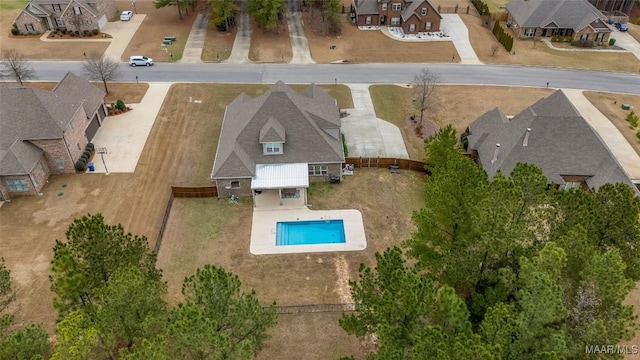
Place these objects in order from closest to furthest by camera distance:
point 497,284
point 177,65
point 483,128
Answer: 1. point 497,284
2. point 483,128
3. point 177,65

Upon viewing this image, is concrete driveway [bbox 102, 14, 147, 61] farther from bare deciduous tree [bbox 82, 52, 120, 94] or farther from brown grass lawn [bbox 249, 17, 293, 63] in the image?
brown grass lawn [bbox 249, 17, 293, 63]

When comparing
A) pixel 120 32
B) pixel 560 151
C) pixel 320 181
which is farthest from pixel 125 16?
pixel 560 151

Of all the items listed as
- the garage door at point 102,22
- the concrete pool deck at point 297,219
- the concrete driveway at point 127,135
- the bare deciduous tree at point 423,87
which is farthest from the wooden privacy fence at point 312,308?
the garage door at point 102,22

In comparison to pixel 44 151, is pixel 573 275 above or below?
above

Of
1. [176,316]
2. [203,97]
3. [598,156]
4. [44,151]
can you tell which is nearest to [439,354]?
[176,316]

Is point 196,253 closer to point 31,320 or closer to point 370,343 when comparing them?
point 31,320

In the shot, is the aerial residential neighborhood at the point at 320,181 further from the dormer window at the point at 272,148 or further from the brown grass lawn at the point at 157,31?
the brown grass lawn at the point at 157,31

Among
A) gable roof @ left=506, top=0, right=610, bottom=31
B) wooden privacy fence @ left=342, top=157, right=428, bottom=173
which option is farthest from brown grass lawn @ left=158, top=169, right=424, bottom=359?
gable roof @ left=506, top=0, right=610, bottom=31

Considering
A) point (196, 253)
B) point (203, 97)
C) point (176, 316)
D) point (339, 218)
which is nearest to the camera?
point (176, 316)
